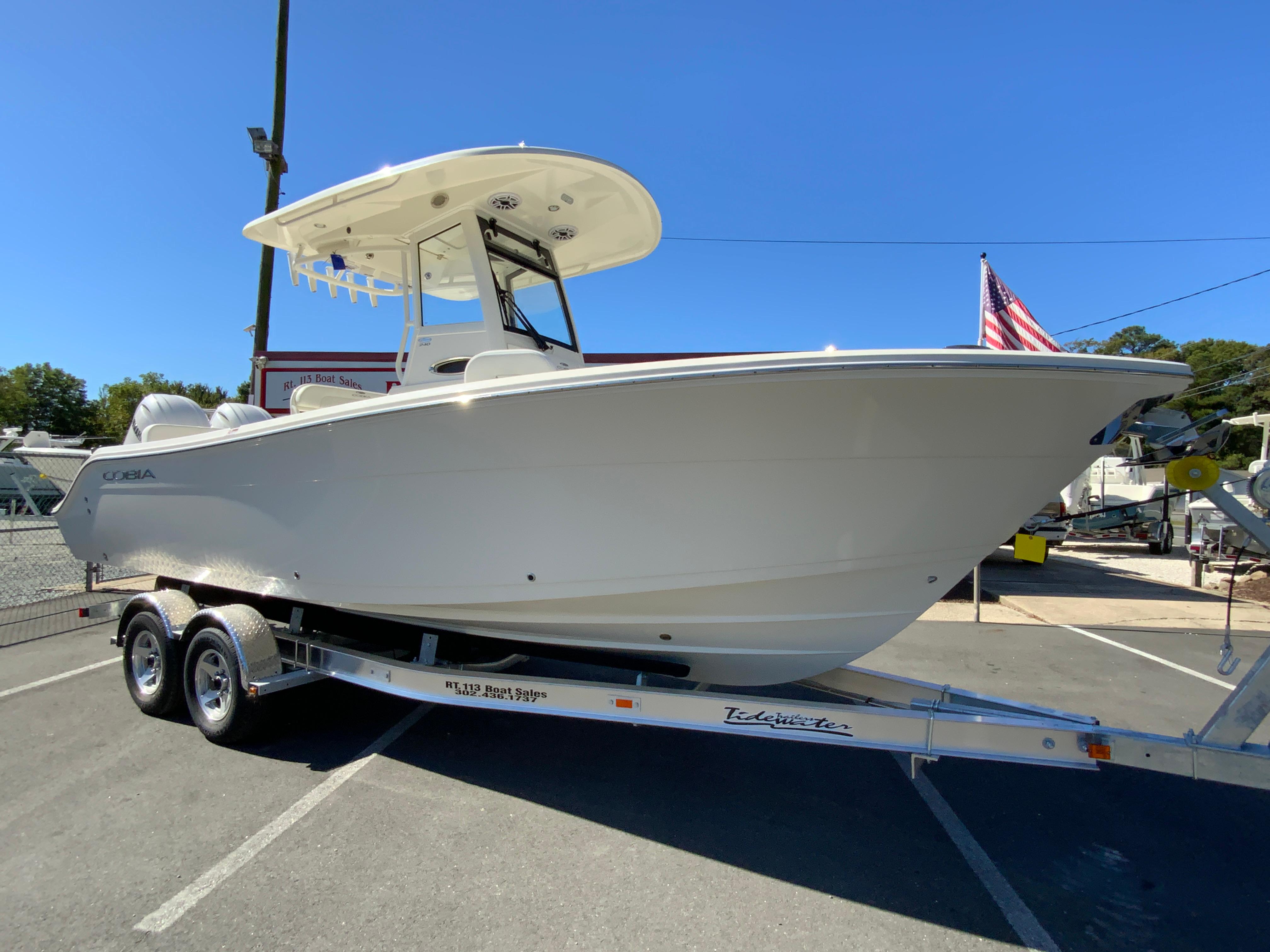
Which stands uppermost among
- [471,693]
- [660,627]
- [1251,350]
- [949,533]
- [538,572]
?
[1251,350]

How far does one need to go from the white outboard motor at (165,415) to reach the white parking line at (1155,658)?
7321mm

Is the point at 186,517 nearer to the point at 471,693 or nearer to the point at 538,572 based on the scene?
the point at 471,693

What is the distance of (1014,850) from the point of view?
2.69 metres

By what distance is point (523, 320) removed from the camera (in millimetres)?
3900

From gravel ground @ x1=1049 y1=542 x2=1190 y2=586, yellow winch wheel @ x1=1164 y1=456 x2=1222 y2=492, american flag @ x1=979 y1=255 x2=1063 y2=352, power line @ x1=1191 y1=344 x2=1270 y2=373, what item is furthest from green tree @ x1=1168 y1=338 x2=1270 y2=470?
yellow winch wheel @ x1=1164 y1=456 x2=1222 y2=492

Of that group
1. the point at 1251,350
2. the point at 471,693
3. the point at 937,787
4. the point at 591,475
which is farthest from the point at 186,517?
the point at 1251,350

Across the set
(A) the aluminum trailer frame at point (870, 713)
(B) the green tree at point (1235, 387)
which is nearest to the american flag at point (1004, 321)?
(A) the aluminum trailer frame at point (870, 713)

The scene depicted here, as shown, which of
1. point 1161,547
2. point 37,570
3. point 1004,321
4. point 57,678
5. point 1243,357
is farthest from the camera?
point 1243,357

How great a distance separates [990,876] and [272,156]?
12.3 m

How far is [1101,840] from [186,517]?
5063 millimetres

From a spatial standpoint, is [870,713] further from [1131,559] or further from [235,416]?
[1131,559]

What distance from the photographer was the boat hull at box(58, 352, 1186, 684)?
7.61ft

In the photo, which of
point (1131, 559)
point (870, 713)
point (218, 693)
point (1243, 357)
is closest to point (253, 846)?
point (218, 693)

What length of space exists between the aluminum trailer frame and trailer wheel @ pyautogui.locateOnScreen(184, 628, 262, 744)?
127 mm
